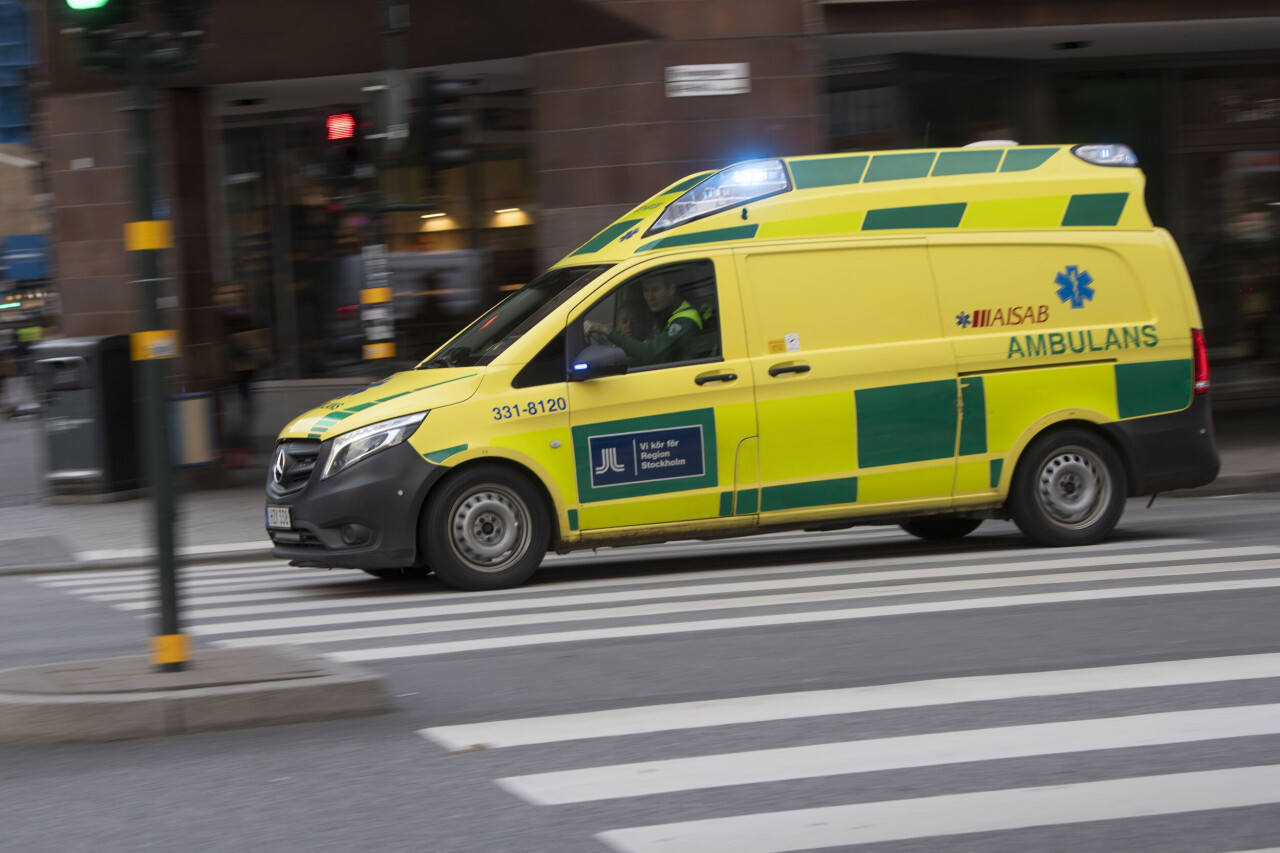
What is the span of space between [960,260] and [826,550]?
2.20 metres

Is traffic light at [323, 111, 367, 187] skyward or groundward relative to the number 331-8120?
skyward

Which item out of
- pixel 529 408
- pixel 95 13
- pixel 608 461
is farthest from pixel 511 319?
pixel 95 13

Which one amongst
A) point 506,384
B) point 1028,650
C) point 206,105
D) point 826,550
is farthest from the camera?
point 206,105

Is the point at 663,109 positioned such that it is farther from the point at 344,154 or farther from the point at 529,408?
the point at 529,408

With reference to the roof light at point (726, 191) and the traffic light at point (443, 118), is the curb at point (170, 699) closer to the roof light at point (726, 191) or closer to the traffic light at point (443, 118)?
the roof light at point (726, 191)

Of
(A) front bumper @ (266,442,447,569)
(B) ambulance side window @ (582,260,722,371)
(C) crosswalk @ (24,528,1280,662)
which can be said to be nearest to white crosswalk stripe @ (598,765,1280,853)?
(C) crosswalk @ (24,528,1280,662)

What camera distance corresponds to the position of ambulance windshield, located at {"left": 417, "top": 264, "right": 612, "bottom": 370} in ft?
30.2

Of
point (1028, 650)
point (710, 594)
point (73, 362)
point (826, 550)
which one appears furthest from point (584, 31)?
point (1028, 650)

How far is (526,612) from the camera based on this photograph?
8164 mm

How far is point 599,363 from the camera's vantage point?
8867 mm

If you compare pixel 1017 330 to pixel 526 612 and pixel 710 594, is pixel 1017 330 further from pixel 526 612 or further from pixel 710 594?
pixel 526 612

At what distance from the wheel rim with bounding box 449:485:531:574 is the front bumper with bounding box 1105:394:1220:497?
152 inches

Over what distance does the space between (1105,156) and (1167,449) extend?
77.0 inches

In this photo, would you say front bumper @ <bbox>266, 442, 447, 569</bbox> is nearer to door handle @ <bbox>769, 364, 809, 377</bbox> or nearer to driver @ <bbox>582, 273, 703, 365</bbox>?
driver @ <bbox>582, 273, 703, 365</bbox>
